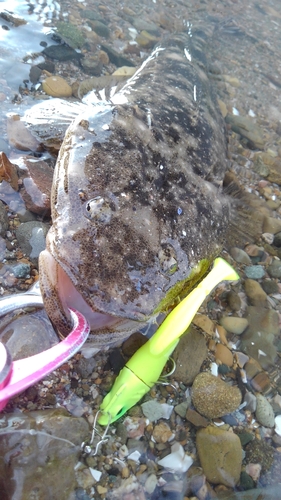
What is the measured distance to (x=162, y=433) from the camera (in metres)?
2.69

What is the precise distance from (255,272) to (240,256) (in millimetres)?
207

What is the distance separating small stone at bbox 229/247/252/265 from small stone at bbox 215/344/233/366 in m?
1.02

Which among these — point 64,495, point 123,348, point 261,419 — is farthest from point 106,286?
point 261,419

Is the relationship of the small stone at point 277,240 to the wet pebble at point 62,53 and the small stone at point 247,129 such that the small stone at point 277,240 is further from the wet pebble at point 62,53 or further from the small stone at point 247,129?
the wet pebble at point 62,53

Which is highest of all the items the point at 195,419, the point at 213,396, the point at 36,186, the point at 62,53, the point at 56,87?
the point at 62,53

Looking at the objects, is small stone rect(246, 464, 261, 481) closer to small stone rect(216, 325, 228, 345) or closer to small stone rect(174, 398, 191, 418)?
small stone rect(174, 398, 191, 418)

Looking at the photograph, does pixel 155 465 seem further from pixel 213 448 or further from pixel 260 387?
pixel 260 387

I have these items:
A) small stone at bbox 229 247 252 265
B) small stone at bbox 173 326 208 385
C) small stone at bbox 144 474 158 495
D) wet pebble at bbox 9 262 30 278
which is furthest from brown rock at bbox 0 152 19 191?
small stone at bbox 144 474 158 495

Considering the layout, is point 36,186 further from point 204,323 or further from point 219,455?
point 219,455

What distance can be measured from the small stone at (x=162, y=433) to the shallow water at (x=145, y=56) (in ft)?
0.18

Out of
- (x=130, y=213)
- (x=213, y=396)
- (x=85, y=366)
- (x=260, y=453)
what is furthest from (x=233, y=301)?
(x=130, y=213)

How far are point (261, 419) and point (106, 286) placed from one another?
1.71 metres

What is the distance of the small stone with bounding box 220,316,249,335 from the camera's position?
342 cm

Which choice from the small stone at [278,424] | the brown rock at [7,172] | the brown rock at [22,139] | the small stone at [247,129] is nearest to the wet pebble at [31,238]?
the brown rock at [7,172]
